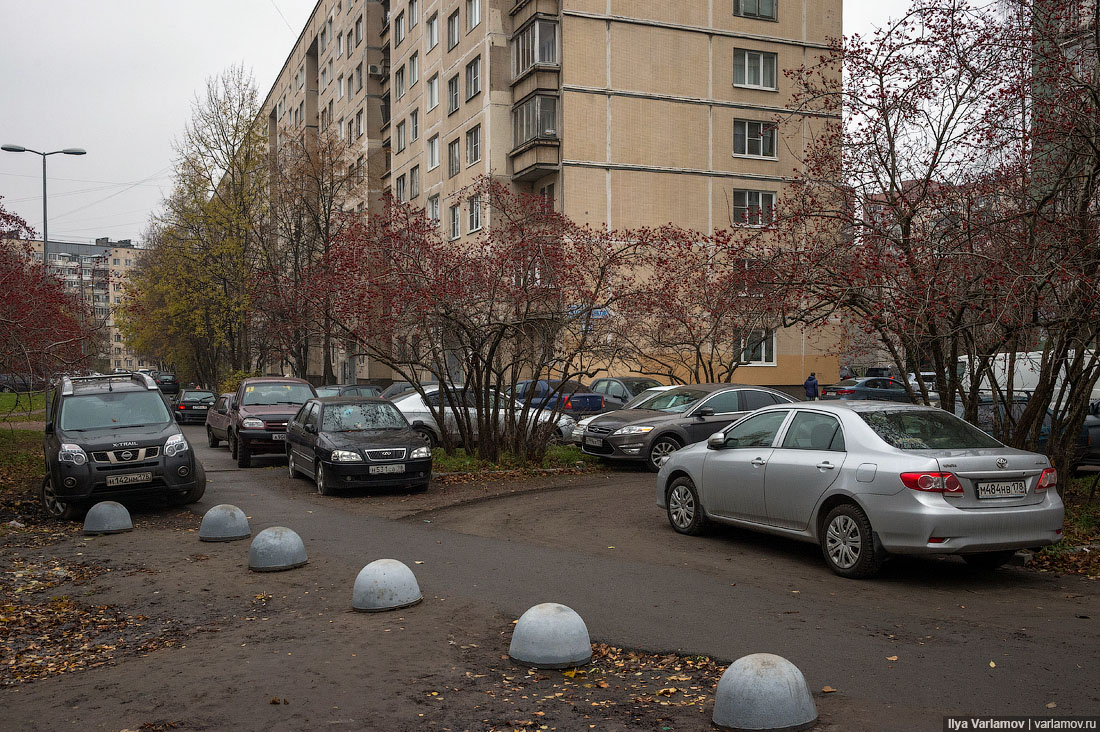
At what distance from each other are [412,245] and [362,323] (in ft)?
5.83

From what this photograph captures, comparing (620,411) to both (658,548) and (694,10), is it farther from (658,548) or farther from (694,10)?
(694,10)

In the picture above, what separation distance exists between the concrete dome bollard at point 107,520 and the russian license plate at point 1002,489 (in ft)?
31.3

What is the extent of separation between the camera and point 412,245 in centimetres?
1792

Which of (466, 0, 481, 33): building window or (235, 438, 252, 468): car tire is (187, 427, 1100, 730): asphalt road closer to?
(235, 438, 252, 468): car tire

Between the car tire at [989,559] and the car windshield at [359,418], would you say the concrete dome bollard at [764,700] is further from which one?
the car windshield at [359,418]

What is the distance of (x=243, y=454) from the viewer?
1959 cm

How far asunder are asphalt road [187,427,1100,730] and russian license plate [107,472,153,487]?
5.56 ft

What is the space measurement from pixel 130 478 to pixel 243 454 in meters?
7.15

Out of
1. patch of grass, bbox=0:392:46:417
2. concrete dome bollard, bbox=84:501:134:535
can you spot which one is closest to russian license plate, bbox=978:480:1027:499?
concrete dome bollard, bbox=84:501:134:535

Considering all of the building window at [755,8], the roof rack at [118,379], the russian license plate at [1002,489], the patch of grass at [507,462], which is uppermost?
the building window at [755,8]

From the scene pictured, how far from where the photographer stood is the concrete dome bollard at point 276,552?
889cm

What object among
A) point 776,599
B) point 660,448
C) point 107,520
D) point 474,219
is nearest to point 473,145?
point 474,219

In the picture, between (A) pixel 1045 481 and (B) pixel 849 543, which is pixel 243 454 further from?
(A) pixel 1045 481

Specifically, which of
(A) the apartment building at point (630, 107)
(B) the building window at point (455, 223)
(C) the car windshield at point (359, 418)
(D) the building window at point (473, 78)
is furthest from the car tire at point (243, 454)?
(D) the building window at point (473, 78)
